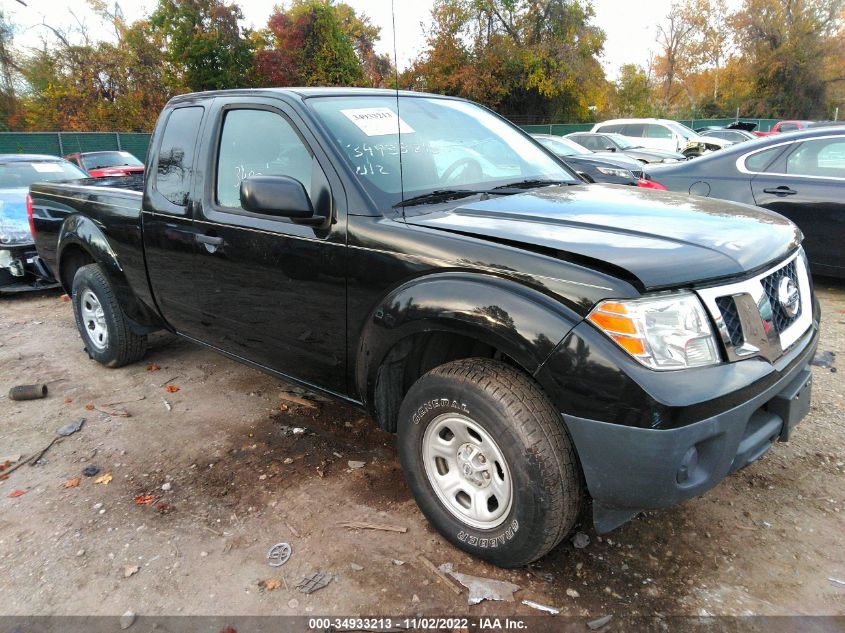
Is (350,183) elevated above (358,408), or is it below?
above

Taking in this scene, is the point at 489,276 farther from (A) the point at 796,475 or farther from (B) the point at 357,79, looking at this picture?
(B) the point at 357,79

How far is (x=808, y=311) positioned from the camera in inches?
102

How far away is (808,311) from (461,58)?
34317 millimetres

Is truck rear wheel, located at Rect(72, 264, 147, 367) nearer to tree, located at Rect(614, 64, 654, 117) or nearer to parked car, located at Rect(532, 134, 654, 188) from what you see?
parked car, located at Rect(532, 134, 654, 188)

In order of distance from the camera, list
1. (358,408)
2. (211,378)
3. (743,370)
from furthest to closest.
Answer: (211,378) < (358,408) < (743,370)

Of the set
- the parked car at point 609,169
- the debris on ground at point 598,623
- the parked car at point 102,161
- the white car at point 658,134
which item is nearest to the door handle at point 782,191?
the parked car at point 609,169

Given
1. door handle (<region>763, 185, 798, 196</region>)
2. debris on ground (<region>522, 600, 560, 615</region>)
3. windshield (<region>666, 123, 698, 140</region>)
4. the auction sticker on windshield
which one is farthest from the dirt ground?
windshield (<region>666, 123, 698, 140</region>)

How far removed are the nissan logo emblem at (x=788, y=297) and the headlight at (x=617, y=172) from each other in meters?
5.07

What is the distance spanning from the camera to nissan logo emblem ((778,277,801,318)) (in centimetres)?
234

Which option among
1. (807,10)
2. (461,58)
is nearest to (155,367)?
(461,58)

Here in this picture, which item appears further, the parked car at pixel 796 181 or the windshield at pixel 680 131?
the windshield at pixel 680 131

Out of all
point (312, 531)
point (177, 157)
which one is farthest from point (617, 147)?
point (312, 531)

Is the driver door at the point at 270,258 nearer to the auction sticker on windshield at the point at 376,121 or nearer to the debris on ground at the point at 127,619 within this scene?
the auction sticker on windshield at the point at 376,121

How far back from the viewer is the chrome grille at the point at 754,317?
6.64 feet
